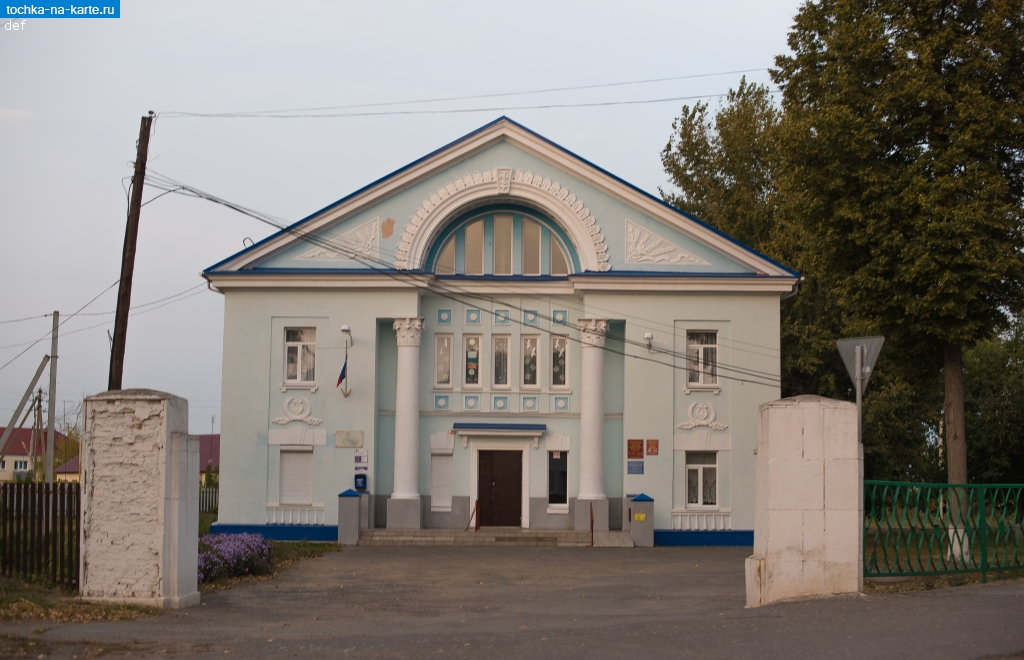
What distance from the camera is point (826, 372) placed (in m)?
40.0

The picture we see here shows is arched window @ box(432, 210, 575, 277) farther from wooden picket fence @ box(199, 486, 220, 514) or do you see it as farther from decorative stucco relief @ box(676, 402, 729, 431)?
wooden picket fence @ box(199, 486, 220, 514)

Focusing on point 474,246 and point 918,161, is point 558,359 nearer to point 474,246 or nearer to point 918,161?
point 474,246

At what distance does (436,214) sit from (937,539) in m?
18.2

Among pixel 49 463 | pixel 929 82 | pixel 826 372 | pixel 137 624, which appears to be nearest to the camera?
pixel 137 624

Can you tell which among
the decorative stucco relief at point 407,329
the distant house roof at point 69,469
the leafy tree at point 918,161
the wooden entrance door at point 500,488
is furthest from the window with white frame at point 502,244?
the distant house roof at point 69,469

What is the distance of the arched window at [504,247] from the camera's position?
98.1 ft

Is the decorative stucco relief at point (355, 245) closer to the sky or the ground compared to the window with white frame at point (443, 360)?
closer to the sky

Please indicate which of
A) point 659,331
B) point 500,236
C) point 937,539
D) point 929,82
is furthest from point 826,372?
point 937,539

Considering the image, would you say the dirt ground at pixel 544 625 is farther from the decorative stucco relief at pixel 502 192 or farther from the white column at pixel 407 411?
the decorative stucco relief at pixel 502 192

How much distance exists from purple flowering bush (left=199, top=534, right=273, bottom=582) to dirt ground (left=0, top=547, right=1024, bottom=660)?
592mm

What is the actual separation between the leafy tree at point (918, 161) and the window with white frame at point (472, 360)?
33.7 ft

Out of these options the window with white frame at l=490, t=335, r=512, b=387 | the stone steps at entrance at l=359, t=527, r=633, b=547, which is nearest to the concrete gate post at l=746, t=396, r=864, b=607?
the stone steps at entrance at l=359, t=527, r=633, b=547

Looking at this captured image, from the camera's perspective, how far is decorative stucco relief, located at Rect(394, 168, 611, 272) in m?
29.0

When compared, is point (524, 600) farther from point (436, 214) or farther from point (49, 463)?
point (49, 463)
